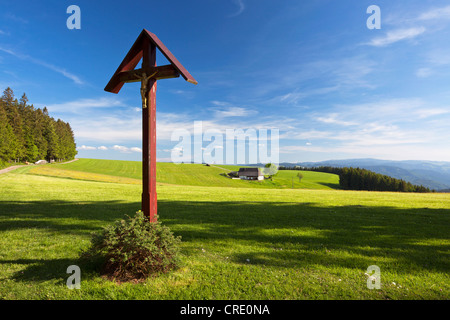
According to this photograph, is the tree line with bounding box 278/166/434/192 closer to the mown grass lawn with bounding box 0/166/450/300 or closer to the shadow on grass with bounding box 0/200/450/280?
the shadow on grass with bounding box 0/200/450/280

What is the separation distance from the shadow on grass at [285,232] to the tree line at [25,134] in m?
44.7

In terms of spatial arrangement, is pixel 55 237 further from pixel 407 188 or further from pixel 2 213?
pixel 407 188

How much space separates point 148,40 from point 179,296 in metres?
5.40

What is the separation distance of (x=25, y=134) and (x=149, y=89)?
65113 millimetres

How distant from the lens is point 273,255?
221 inches

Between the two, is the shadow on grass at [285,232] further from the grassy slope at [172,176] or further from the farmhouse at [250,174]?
the farmhouse at [250,174]

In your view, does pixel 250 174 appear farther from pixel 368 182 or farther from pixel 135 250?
pixel 135 250

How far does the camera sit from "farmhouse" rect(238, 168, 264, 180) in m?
77.6

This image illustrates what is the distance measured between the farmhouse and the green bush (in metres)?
73.4

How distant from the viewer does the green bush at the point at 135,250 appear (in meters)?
4.29

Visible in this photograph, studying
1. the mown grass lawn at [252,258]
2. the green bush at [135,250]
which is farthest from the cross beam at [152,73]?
the mown grass lawn at [252,258]

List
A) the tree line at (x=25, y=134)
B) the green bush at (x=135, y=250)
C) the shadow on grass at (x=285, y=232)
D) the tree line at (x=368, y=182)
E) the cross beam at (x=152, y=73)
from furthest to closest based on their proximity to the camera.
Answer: the tree line at (x=368, y=182) < the tree line at (x=25, y=134) < the shadow on grass at (x=285, y=232) < the cross beam at (x=152, y=73) < the green bush at (x=135, y=250)

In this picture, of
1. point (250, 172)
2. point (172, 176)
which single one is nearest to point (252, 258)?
point (172, 176)
